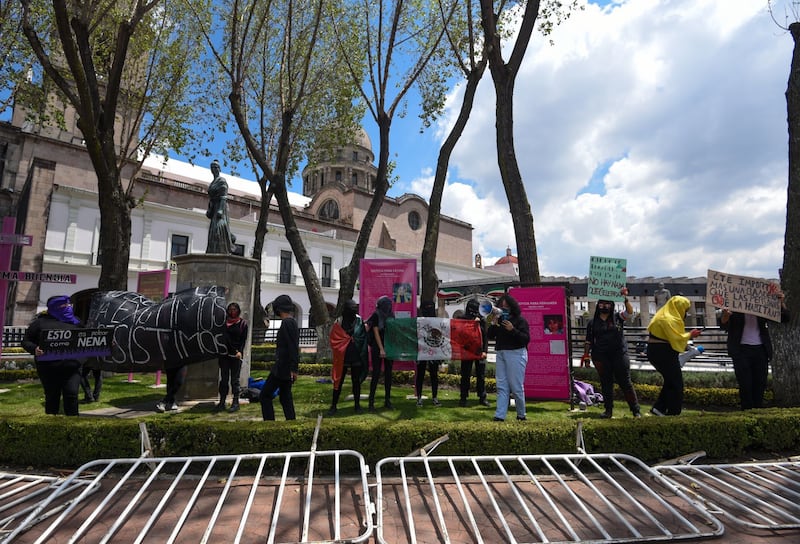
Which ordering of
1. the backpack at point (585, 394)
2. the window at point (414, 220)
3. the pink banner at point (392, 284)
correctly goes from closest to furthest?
the backpack at point (585, 394) < the pink banner at point (392, 284) < the window at point (414, 220)

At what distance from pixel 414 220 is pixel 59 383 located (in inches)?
1748

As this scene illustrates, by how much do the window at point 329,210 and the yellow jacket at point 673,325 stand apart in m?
40.2

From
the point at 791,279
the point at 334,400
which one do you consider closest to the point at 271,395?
the point at 334,400

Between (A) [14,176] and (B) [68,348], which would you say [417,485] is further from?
(A) [14,176]

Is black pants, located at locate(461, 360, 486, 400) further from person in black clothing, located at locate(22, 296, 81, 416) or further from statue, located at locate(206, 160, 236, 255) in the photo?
person in black clothing, located at locate(22, 296, 81, 416)

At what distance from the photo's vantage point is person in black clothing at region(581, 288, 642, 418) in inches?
232

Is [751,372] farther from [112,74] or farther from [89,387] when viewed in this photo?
[112,74]

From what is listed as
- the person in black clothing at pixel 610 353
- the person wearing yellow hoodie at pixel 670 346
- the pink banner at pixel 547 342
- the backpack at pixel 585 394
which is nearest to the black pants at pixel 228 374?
the pink banner at pixel 547 342

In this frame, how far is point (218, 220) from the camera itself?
8617 mm

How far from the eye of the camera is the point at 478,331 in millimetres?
7508

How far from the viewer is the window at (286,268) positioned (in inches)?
1384

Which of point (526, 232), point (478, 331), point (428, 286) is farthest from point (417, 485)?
point (428, 286)

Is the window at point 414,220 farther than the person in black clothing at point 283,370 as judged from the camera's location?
Yes

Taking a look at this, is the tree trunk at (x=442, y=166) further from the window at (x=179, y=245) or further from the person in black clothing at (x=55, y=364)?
the window at (x=179, y=245)
